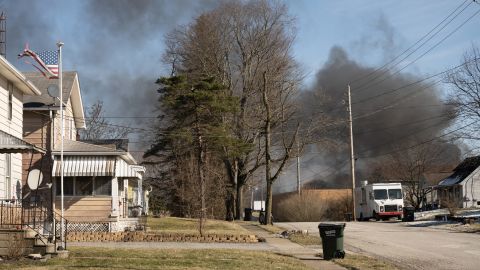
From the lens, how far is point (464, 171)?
62812 mm

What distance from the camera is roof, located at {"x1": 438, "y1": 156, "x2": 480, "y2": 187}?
61.4 m

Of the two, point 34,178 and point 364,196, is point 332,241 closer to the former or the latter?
point 34,178

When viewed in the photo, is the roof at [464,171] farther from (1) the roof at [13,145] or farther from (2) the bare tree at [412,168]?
(1) the roof at [13,145]

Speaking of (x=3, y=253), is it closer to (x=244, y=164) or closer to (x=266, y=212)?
(x=266, y=212)

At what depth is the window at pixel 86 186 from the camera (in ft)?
91.1

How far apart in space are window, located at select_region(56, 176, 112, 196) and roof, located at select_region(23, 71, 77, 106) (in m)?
3.43

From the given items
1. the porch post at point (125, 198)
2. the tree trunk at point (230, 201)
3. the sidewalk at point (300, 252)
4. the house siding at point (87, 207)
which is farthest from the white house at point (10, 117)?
the tree trunk at point (230, 201)

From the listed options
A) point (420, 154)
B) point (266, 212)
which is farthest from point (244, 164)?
point (420, 154)

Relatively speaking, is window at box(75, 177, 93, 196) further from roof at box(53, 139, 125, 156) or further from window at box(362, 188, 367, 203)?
window at box(362, 188, 367, 203)

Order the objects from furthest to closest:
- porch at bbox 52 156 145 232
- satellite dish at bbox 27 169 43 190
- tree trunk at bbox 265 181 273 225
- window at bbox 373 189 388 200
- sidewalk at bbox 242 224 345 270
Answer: window at bbox 373 189 388 200 → tree trunk at bbox 265 181 273 225 → porch at bbox 52 156 145 232 → satellite dish at bbox 27 169 43 190 → sidewalk at bbox 242 224 345 270

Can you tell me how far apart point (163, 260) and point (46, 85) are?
53.3 ft

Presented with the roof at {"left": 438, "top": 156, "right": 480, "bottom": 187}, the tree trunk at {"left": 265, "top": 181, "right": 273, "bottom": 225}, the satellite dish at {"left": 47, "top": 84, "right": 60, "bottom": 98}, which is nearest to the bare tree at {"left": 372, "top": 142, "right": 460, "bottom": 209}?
the roof at {"left": 438, "top": 156, "right": 480, "bottom": 187}

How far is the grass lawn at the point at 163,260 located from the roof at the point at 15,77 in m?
6.08

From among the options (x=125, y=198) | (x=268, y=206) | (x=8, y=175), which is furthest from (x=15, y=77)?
(x=268, y=206)
